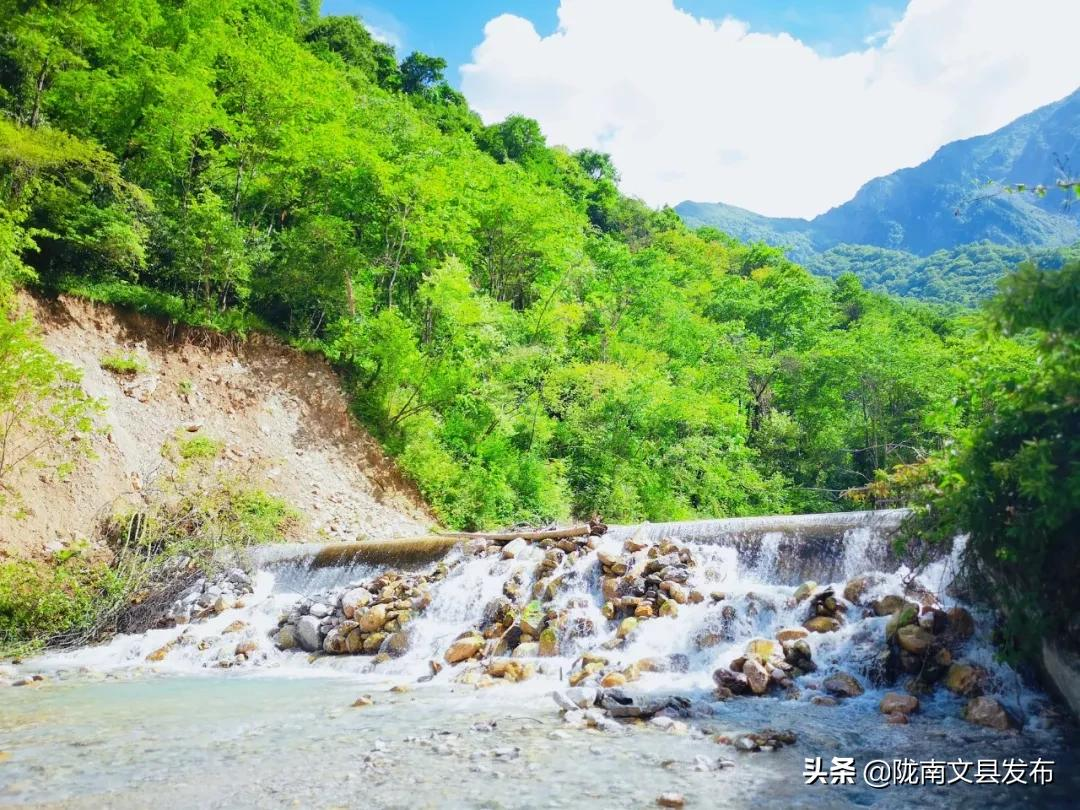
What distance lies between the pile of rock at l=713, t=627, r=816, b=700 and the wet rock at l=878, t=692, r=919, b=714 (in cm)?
98

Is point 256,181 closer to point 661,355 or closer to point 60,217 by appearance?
point 60,217

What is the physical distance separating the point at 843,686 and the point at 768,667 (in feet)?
2.74

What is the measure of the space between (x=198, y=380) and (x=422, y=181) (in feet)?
29.8

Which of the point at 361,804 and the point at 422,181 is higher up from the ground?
the point at 422,181

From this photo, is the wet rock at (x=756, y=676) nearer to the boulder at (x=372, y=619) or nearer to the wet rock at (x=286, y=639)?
the boulder at (x=372, y=619)

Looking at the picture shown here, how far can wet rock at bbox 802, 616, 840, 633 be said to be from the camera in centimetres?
866

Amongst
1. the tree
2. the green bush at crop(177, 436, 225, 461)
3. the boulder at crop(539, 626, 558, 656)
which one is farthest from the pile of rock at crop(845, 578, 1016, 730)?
the tree

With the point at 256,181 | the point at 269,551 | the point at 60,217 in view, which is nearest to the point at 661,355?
the point at 256,181

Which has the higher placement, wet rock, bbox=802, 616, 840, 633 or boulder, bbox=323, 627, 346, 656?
wet rock, bbox=802, 616, 840, 633

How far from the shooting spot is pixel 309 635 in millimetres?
11469

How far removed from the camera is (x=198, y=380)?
18.3m

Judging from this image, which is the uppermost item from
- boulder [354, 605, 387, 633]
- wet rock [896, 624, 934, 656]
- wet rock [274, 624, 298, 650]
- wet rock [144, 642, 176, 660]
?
wet rock [896, 624, 934, 656]

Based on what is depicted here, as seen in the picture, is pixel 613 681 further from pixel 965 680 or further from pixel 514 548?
pixel 514 548

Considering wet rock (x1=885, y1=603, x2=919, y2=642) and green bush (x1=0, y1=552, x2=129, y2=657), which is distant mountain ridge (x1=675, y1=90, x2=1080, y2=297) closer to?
wet rock (x1=885, y1=603, x2=919, y2=642)
